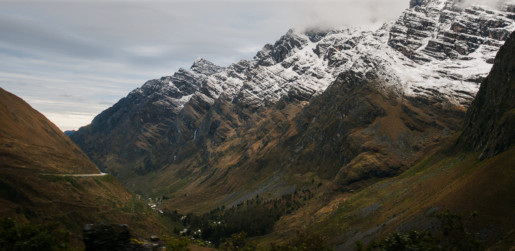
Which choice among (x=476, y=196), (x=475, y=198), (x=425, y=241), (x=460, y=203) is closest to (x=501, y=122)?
(x=476, y=196)

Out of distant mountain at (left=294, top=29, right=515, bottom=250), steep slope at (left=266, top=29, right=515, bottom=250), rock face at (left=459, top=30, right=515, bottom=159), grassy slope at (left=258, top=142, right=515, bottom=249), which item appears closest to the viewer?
distant mountain at (left=294, top=29, right=515, bottom=250)

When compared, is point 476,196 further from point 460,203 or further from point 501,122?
point 501,122

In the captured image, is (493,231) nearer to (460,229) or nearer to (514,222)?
Result: (514,222)

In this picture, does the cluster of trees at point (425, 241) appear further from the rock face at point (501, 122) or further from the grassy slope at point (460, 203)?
the rock face at point (501, 122)

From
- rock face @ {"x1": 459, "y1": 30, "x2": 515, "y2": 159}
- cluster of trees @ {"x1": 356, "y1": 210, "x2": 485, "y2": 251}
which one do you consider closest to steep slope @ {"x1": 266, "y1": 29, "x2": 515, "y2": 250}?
rock face @ {"x1": 459, "y1": 30, "x2": 515, "y2": 159}

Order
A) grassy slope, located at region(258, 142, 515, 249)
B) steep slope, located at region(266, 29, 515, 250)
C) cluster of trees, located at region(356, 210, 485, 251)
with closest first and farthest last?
cluster of trees, located at region(356, 210, 485, 251) < grassy slope, located at region(258, 142, 515, 249) < steep slope, located at region(266, 29, 515, 250)

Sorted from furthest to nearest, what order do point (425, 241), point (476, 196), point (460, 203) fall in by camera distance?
point (460, 203)
point (476, 196)
point (425, 241)

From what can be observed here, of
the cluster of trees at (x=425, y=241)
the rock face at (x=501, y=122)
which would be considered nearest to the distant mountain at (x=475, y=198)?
the rock face at (x=501, y=122)

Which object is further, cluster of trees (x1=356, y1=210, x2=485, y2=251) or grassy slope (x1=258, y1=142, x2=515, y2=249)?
grassy slope (x1=258, y1=142, x2=515, y2=249)

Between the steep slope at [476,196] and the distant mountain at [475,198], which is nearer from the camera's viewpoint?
the distant mountain at [475,198]

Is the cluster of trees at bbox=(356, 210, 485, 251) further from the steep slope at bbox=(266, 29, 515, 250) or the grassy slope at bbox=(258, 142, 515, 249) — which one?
the grassy slope at bbox=(258, 142, 515, 249)

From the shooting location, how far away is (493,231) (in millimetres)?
110750

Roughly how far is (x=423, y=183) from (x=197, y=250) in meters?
126

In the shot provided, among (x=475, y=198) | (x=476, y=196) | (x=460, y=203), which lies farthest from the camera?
(x=460, y=203)
